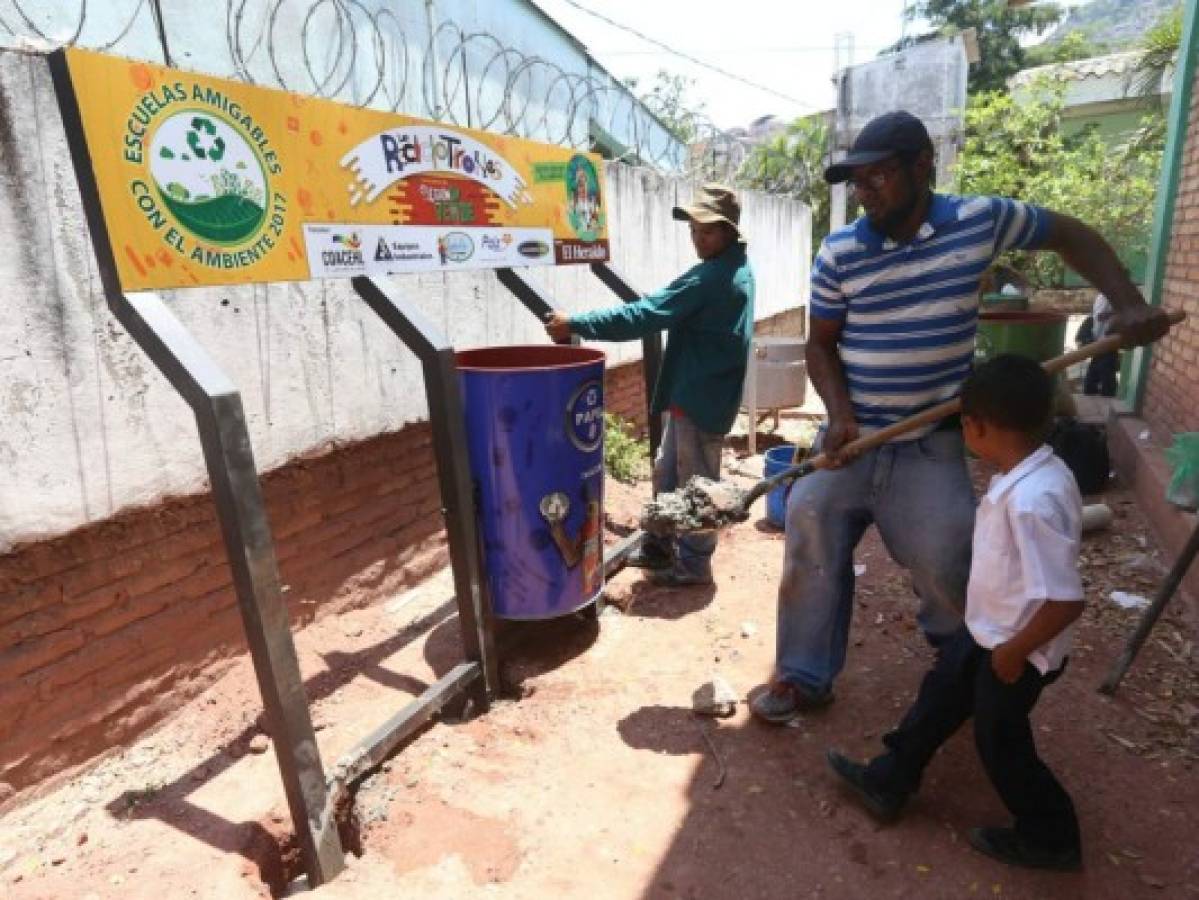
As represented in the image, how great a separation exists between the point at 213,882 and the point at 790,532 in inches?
79.7

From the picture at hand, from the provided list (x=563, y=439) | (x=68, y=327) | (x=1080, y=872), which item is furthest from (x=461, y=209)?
(x=1080, y=872)

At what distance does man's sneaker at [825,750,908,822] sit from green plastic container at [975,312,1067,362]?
426 centimetres

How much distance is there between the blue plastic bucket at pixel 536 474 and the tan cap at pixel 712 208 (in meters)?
0.82

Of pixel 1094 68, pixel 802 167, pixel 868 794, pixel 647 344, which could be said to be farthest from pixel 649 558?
pixel 1094 68

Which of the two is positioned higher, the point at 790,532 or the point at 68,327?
the point at 68,327

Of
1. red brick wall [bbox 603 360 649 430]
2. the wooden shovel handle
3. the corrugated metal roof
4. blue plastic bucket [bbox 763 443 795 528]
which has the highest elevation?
the corrugated metal roof

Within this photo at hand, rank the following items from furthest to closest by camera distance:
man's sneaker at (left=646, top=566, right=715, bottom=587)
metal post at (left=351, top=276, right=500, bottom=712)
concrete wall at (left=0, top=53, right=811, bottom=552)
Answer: man's sneaker at (left=646, top=566, right=715, bottom=587)
metal post at (left=351, top=276, right=500, bottom=712)
concrete wall at (left=0, top=53, right=811, bottom=552)

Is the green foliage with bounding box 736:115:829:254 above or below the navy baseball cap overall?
above

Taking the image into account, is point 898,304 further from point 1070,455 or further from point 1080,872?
point 1070,455

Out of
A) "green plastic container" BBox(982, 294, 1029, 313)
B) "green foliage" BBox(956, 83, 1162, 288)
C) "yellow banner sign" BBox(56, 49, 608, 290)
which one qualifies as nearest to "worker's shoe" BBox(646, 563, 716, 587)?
"yellow banner sign" BBox(56, 49, 608, 290)

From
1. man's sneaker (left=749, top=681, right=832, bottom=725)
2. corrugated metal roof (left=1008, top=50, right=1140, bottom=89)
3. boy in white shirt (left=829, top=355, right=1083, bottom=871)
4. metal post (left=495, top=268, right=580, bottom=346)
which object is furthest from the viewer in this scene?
corrugated metal roof (left=1008, top=50, right=1140, bottom=89)

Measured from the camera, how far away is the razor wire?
10.4 feet

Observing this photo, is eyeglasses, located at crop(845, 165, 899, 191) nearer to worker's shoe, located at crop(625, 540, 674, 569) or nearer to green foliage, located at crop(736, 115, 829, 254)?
worker's shoe, located at crop(625, 540, 674, 569)

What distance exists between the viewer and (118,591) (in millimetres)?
2547
